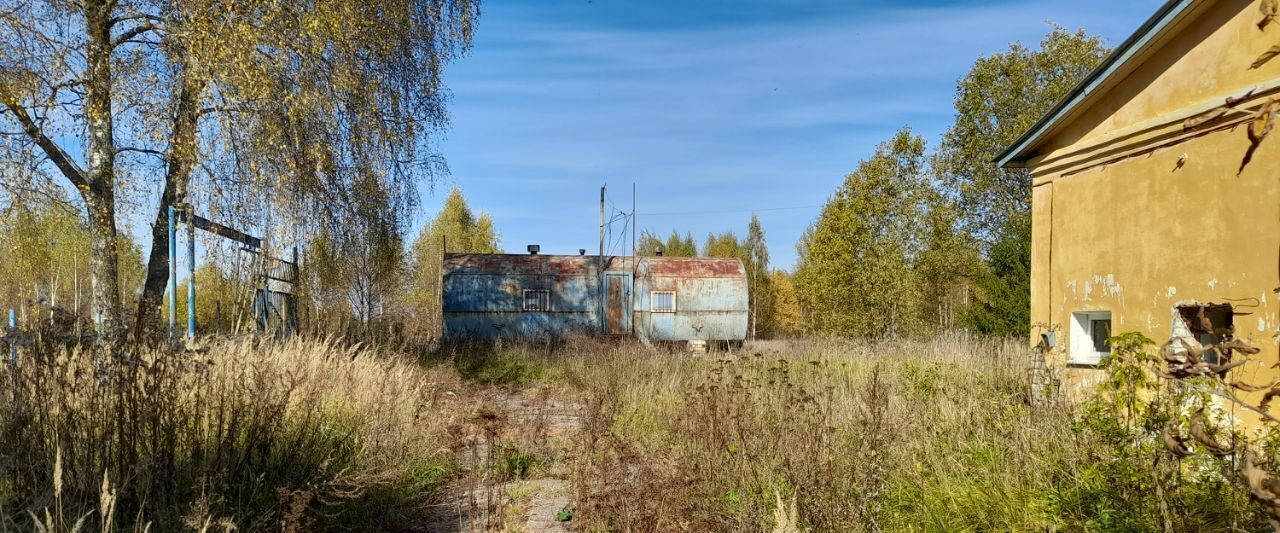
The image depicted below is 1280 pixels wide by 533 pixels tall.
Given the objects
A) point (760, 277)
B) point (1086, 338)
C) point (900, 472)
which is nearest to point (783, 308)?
point (760, 277)

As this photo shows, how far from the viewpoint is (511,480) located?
686 centimetres

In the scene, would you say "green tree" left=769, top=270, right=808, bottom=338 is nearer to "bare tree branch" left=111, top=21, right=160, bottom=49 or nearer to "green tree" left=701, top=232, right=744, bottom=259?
"green tree" left=701, top=232, right=744, bottom=259

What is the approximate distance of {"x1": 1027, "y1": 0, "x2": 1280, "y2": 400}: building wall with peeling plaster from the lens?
21.1ft

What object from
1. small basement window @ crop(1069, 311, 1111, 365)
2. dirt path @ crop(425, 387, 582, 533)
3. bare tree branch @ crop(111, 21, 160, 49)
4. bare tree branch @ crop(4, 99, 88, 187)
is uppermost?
bare tree branch @ crop(111, 21, 160, 49)

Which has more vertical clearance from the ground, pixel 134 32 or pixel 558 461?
pixel 134 32

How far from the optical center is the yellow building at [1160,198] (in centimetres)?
644

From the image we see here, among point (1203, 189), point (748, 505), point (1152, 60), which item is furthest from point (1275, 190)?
point (748, 505)

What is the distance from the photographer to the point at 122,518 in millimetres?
4426

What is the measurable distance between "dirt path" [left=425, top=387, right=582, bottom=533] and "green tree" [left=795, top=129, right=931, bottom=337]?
14.9 m

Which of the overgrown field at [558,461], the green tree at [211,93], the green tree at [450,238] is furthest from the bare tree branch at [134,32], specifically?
the green tree at [450,238]

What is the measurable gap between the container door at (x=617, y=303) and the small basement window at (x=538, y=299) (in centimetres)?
170

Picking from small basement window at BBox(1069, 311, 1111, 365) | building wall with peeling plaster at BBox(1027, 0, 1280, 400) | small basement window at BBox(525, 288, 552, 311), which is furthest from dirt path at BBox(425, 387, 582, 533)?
small basement window at BBox(525, 288, 552, 311)

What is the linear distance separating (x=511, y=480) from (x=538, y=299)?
54.2 feet

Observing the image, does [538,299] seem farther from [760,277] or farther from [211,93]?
[760,277]
